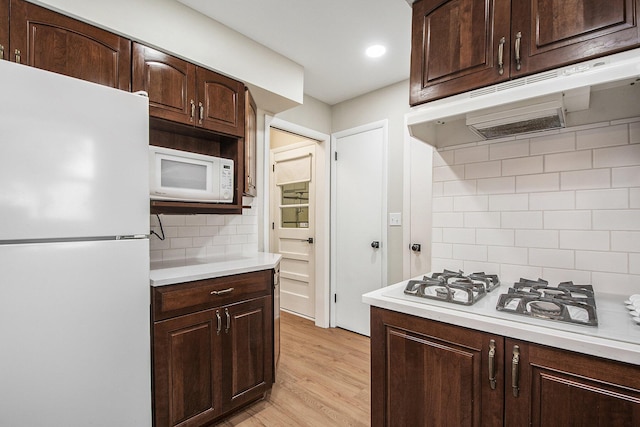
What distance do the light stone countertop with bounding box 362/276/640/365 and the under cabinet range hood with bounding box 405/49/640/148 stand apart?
2.45 ft

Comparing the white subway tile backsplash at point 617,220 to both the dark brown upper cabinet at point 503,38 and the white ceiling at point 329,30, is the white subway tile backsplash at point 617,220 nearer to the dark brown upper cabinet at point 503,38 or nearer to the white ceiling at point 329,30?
the dark brown upper cabinet at point 503,38

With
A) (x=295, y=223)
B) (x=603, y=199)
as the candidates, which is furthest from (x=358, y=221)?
(x=603, y=199)

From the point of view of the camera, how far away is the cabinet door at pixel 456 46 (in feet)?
4.14

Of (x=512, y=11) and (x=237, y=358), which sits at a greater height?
(x=512, y=11)

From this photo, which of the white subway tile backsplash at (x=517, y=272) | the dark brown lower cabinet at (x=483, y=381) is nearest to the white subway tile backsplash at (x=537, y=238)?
the white subway tile backsplash at (x=517, y=272)

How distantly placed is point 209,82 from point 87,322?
150 centimetres

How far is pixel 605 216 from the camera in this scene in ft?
4.26

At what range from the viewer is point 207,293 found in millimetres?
1643

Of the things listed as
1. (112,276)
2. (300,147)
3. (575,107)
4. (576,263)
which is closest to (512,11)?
(575,107)

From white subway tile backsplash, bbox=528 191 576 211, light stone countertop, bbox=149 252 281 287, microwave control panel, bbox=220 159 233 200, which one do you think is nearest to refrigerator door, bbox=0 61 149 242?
light stone countertop, bbox=149 252 281 287

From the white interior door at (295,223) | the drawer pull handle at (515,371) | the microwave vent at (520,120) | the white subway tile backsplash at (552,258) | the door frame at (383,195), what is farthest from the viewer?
the white interior door at (295,223)

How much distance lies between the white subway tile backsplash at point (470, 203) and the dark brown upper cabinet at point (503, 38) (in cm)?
59

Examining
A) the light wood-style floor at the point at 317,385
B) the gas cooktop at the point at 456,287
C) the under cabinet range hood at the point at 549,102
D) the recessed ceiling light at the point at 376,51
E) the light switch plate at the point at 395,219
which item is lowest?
the light wood-style floor at the point at 317,385

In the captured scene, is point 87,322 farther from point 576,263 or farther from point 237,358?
point 576,263
